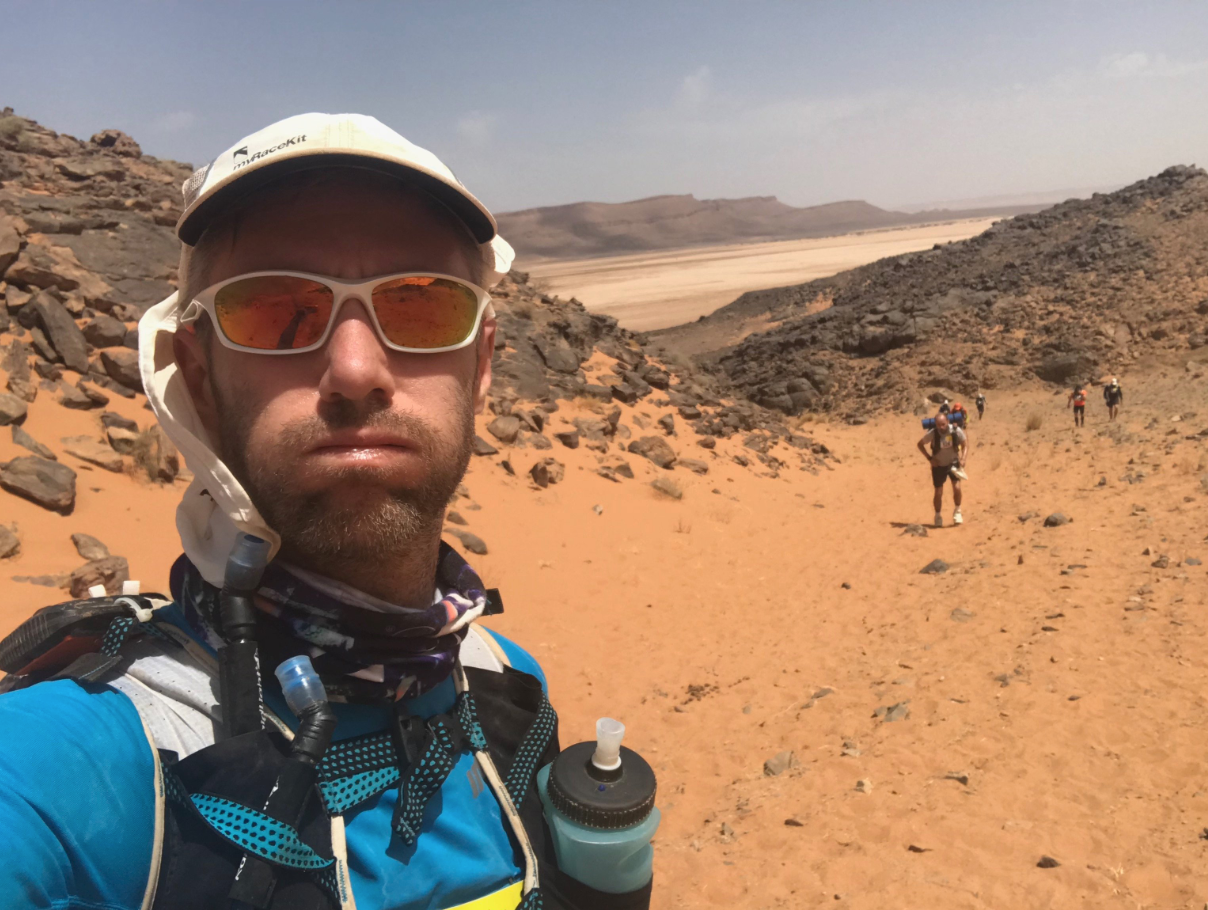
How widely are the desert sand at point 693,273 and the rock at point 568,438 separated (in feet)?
137

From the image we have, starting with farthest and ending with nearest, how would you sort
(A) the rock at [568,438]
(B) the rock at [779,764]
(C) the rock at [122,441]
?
1. (A) the rock at [568,438]
2. (C) the rock at [122,441]
3. (B) the rock at [779,764]

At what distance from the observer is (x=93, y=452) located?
7113 mm

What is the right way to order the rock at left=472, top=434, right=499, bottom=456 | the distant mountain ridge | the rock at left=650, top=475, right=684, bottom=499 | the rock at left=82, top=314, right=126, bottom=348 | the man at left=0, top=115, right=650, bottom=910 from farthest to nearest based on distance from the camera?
the distant mountain ridge < the rock at left=650, top=475, right=684, bottom=499 < the rock at left=472, top=434, right=499, bottom=456 < the rock at left=82, top=314, right=126, bottom=348 < the man at left=0, top=115, right=650, bottom=910

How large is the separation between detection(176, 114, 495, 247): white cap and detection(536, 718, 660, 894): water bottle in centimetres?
120

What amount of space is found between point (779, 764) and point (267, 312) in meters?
5.24

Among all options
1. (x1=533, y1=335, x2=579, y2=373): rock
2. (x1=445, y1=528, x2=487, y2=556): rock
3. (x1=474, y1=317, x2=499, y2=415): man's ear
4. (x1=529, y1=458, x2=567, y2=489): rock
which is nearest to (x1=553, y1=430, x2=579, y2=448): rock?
(x1=529, y1=458, x2=567, y2=489): rock

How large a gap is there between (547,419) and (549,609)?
549 centimetres

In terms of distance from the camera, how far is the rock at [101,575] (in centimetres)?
523

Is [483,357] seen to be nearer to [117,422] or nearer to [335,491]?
[335,491]

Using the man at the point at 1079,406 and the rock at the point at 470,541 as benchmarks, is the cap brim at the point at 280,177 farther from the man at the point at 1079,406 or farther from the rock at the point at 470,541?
the man at the point at 1079,406

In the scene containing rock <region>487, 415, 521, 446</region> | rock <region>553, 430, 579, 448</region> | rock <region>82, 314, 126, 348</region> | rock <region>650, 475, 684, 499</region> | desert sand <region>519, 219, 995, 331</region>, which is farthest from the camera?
desert sand <region>519, 219, 995, 331</region>

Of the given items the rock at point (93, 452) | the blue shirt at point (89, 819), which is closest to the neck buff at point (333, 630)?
the blue shirt at point (89, 819)

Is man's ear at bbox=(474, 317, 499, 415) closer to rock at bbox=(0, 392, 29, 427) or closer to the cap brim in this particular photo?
the cap brim

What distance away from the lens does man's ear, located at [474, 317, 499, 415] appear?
182cm
